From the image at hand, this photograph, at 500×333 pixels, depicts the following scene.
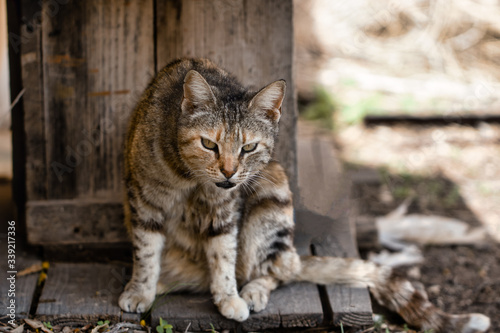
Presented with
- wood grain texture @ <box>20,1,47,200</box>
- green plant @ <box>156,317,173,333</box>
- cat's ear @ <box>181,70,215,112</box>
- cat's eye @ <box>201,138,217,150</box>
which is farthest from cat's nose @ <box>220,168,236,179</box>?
wood grain texture @ <box>20,1,47,200</box>

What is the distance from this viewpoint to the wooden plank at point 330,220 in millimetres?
2943

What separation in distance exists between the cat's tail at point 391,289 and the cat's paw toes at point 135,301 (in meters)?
0.87

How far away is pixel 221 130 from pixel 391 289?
1447mm

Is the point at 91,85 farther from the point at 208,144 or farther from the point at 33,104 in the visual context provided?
the point at 208,144

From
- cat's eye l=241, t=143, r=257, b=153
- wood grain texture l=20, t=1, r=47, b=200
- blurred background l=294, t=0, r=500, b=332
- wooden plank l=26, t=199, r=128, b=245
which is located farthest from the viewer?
blurred background l=294, t=0, r=500, b=332

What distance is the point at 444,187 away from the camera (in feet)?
17.8

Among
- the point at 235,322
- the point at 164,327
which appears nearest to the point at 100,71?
the point at 164,327

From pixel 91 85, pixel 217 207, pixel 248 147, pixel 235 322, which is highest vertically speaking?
pixel 91 85

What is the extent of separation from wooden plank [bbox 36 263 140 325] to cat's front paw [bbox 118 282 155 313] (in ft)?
0.12

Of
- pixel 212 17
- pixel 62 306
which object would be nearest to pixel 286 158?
pixel 212 17

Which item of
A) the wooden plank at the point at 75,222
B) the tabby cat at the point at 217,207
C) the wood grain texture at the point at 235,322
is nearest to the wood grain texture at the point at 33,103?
the wooden plank at the point at 75,222

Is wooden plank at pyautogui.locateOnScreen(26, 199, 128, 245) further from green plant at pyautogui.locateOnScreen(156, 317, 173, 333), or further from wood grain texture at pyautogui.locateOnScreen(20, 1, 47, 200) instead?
green plant at pyautogui.locateOnScreen(156, 317, 173, 333)

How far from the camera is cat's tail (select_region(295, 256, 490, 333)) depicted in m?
3.06

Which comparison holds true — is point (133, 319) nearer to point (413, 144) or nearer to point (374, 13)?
point (413, 144)
